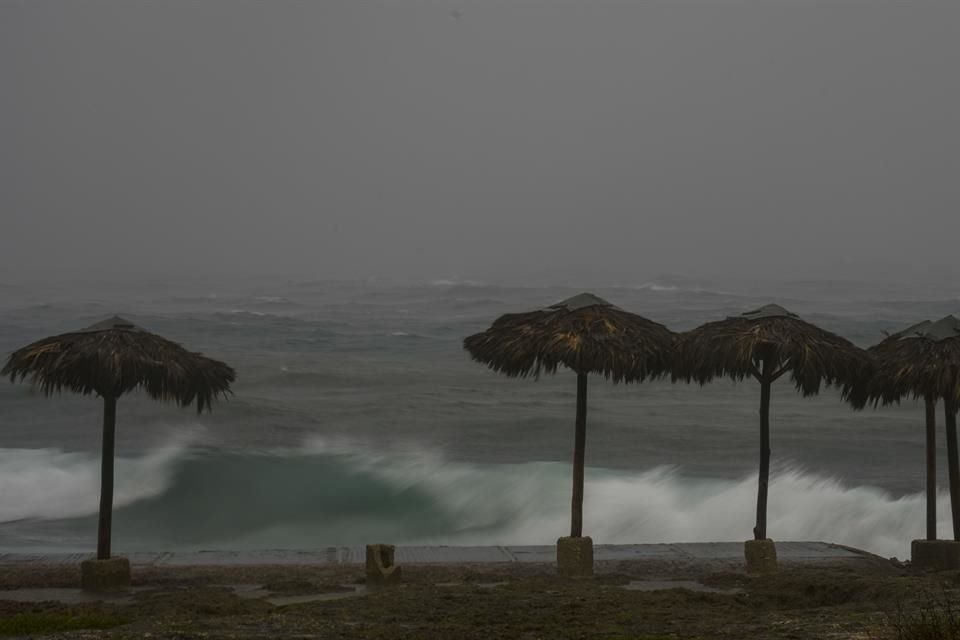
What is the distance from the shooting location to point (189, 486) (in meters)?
29.9

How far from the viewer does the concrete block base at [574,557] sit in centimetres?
1355

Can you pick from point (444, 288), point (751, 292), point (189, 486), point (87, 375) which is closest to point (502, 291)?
point (444, 288)

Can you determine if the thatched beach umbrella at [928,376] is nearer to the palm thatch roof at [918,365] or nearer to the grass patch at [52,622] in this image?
the palm thatch roof at [918,365]

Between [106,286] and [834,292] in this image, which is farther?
[106,286]

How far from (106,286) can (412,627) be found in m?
113

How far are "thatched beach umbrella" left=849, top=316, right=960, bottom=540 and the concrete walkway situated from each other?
5.12 ft

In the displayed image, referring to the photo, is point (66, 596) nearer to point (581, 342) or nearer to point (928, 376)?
point (581, 342)

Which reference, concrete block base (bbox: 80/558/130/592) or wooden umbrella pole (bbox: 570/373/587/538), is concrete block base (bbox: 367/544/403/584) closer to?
wooden umbrella pole (bbox: 570/373/587/538)

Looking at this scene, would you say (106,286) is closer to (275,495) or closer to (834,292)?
(834,292)

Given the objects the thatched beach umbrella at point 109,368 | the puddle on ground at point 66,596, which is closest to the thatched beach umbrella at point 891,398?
the thatched beach umbrella at point 109,368

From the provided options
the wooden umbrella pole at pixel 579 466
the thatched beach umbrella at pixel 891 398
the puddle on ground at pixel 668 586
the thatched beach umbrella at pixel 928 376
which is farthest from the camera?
the wooden umbrella pole at pixel 579 466

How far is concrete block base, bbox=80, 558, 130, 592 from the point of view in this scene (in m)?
13.0

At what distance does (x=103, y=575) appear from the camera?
42.6 ft

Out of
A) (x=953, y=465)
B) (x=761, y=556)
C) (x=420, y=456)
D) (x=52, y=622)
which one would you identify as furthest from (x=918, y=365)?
(x=420, y=456)
